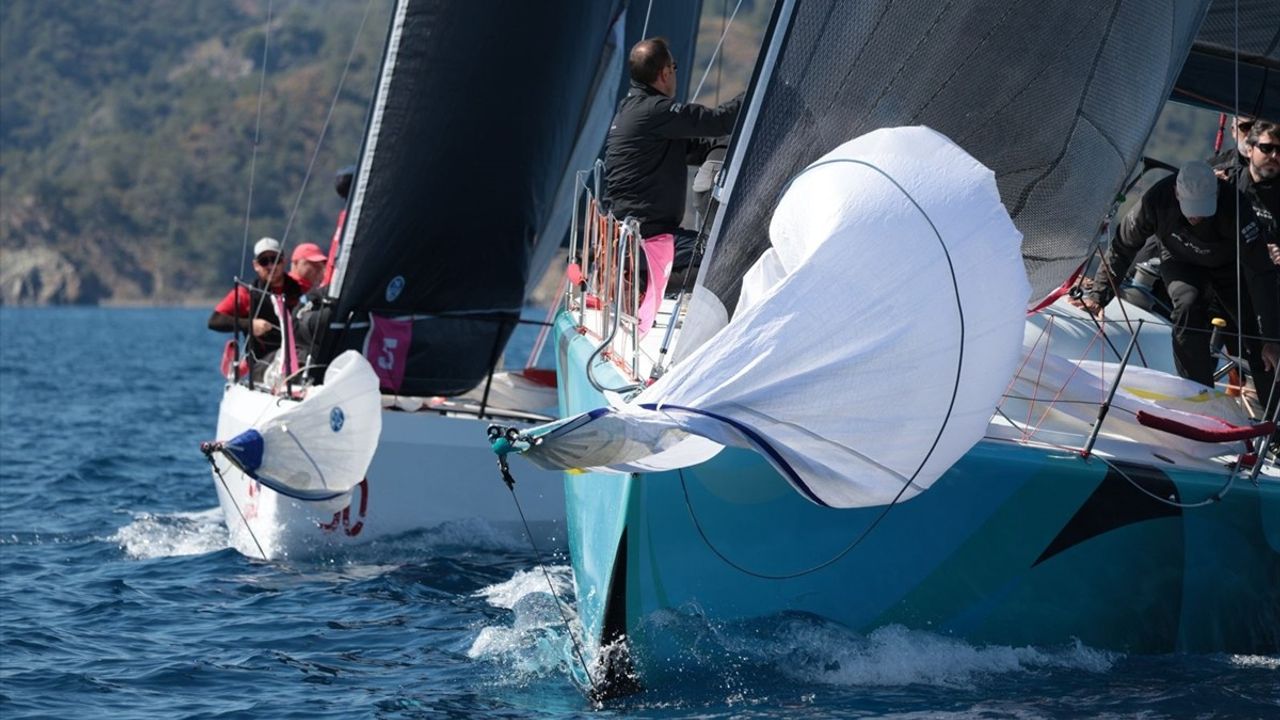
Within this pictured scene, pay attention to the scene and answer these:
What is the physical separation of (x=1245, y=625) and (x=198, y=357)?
1184 inches

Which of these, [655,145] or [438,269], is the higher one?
[655,145]

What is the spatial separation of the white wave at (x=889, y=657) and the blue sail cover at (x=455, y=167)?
401cm

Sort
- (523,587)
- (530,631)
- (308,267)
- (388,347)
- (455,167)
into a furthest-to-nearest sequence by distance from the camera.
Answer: (308,267), (388,347), (455,167), (523,587), (530,631)

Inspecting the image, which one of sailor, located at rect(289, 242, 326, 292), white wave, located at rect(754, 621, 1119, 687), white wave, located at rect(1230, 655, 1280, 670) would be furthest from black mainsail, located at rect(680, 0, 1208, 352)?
sailor, located at rect(289, 242, 326, 292)

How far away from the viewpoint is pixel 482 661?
5.78 meters

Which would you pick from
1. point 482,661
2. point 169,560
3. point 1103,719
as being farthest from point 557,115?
point 1103,719

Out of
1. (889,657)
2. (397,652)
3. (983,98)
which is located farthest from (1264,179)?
(397,652)

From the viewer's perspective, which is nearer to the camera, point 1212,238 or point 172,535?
point 1212,238

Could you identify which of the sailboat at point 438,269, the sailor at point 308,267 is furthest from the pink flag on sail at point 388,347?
the sailor at point 308,267

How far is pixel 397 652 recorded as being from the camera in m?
6.09

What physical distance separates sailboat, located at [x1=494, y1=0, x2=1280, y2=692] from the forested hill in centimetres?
7018

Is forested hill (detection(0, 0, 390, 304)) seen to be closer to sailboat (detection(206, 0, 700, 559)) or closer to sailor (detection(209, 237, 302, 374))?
sailor (detection(209, 237, 302, 374))

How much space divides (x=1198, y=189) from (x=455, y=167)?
3.87 m

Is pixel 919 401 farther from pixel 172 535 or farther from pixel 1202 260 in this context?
pixel 172 535
